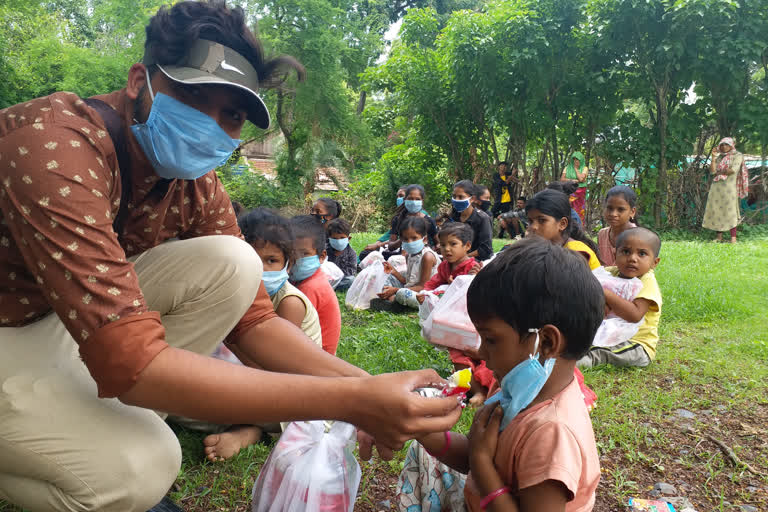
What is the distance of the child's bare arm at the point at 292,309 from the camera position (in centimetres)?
286

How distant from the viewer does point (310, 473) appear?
5.83 feet

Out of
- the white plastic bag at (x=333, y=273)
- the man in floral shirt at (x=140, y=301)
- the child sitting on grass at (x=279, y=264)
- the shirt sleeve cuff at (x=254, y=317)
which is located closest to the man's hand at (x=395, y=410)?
the man in floral shirt at (x=140, y=301)

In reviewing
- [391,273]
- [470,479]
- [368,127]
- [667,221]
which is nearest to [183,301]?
[470,479]

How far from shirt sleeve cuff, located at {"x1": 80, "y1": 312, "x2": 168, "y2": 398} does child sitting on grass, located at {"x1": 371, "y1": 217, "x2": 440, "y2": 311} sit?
→ 4.25 m

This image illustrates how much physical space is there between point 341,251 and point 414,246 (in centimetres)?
143

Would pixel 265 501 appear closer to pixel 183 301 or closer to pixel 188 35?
pixel 183 301

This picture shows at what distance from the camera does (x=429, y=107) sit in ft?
45.0

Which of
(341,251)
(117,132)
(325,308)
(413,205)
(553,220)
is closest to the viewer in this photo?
(117,132)

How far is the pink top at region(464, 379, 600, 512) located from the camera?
143 cm

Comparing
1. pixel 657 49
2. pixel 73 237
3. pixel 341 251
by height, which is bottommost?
pixel 341 251

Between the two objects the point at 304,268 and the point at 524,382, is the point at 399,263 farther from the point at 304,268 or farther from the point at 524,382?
the point at 524,382

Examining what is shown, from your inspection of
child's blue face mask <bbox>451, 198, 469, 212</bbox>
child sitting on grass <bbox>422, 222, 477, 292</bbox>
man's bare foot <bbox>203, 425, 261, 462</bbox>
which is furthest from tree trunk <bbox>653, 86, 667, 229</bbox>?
man's bare foot <bbox>203, 425, 261, 462</bbox>

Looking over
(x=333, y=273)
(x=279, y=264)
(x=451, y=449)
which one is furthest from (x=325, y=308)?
(x=333, y=273)

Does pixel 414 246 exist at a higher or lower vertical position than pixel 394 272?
higher
